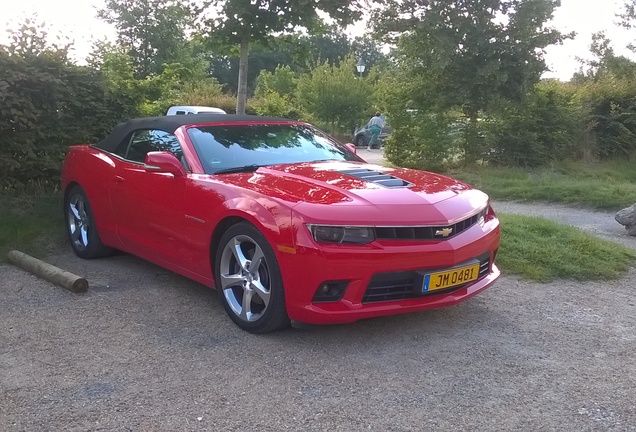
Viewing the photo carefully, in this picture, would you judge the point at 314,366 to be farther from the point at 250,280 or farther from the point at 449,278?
the point at 449,278

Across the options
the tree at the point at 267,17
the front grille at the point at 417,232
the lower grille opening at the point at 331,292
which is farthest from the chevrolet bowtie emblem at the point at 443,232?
the tree at the point at 267,17

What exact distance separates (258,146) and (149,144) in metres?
0.98

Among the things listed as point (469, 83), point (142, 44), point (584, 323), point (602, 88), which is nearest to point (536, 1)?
point (469, 83)

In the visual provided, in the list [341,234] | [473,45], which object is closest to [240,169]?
[341,234]

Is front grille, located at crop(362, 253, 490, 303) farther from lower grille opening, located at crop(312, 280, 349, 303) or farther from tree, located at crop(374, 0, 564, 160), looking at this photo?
tree, located at crop(374, 0, 564, 160)

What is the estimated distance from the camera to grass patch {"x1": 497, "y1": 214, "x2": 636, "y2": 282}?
19.6ft

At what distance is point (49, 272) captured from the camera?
5617mm

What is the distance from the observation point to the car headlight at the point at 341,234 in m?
4.04

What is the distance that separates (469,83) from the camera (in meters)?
14.3

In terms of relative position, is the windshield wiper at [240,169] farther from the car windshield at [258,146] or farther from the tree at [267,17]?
the tree at [267,17]

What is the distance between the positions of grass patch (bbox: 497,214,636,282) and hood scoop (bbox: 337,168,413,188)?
179 cm

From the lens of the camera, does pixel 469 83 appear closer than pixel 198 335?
No

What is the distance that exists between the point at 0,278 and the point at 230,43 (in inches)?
225

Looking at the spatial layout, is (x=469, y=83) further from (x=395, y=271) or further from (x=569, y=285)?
(x=395, y=271)
